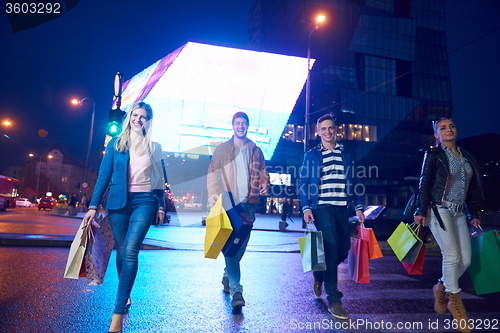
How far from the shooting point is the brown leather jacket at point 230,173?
3.79 metres

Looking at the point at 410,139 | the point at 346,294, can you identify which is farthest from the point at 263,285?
the point at 410,139

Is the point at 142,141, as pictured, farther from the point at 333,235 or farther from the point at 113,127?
the point at 113,127

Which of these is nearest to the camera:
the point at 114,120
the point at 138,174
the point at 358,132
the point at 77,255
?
the point at 77,255

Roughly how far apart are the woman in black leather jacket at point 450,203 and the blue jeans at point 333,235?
75cm

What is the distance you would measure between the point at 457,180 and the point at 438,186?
→ 21cm

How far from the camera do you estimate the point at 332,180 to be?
12.5 ft

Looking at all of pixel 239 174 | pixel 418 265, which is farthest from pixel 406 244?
pixel 239 174

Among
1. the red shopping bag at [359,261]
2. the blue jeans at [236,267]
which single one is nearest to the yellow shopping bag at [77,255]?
the blue jeans at [236,267]

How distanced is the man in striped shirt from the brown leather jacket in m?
0.50

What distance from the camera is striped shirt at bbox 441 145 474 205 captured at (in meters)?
3.52

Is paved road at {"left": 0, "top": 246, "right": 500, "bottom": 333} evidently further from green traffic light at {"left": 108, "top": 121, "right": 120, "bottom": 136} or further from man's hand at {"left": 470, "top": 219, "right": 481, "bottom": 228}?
green traffic light at {"left": 108, "top": 121, "right": 120, "bottom": 136}

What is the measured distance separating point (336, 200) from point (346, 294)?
1354 mm

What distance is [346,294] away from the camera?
4281 millimetres

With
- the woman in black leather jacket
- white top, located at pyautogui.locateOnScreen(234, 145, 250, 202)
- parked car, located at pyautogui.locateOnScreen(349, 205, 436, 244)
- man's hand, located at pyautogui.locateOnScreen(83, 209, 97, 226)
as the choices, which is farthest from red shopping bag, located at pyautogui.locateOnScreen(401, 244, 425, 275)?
parked car, located at pyautogui.locateOnScreen(349, 205, 436, 244)
